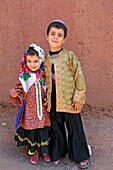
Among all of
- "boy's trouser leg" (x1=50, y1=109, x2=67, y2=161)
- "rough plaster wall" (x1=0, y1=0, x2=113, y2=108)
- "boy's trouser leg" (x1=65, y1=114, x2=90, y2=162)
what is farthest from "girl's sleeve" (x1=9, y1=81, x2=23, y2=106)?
"rough plaster wall" (x1=0, y1=0, x2=113, y2=108)

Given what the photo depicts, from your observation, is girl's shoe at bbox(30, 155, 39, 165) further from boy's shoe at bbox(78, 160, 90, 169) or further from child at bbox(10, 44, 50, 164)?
boy's shoe at bbox(78, 160, 90, 169)

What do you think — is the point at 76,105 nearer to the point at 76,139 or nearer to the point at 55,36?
the point at 76,139

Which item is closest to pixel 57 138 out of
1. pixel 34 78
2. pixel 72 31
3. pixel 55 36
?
pixel 34 78

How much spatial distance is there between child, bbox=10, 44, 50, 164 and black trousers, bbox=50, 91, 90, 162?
0.07 metres

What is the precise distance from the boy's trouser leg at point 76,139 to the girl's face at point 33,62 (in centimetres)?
53

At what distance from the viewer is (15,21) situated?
3814 millimetres

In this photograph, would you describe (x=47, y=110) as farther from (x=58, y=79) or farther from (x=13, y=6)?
(x=13, y=6)

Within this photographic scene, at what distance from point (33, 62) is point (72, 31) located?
Result: 111cm

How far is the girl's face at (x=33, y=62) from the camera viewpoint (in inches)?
110

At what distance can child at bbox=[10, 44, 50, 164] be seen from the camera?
2842mm

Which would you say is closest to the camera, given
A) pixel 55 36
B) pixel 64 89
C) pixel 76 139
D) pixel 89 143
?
pixel 55 36

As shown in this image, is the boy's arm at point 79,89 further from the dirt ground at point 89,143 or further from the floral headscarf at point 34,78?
the dirt ground at point 89,143

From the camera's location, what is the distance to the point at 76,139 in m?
3.04

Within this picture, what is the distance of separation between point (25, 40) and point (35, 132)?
1.28m
